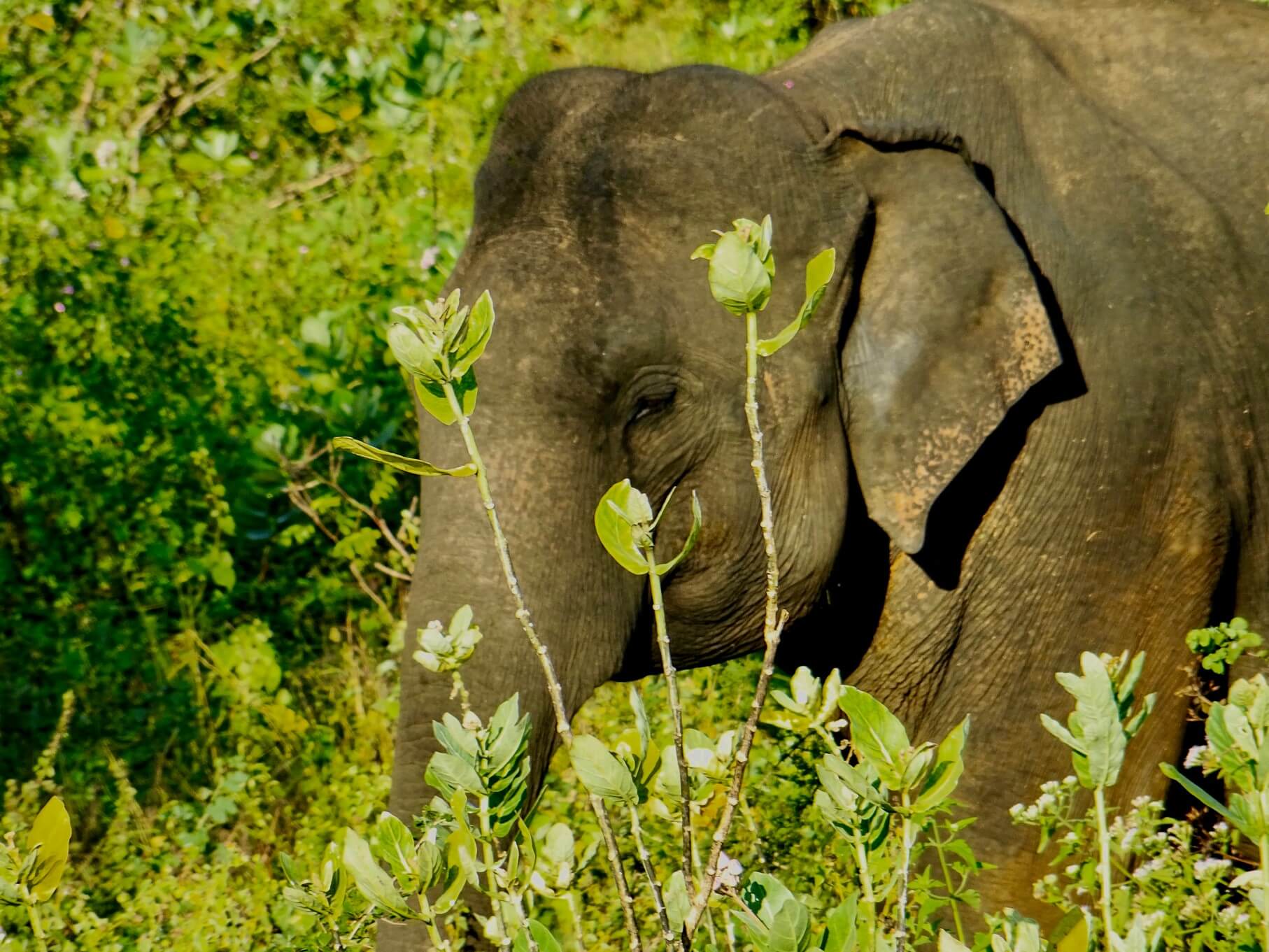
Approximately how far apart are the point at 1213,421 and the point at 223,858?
6.83 feet

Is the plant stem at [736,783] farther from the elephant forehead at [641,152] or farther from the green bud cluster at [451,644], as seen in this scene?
the elephant forehead at [641,152]

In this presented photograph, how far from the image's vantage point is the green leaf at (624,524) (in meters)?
1.32

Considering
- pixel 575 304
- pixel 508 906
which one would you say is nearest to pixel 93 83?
pixel 575 304

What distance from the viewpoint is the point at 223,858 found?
3557mm

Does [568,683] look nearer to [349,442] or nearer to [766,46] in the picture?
[349,442]

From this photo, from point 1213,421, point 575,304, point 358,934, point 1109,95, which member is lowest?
point 358,934

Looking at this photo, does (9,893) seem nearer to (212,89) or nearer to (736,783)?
(736,783)

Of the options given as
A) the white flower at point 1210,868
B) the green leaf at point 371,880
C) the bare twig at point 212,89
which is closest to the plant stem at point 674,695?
the green leaf at point 371,880

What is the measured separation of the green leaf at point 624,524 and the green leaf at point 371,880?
0.33 m

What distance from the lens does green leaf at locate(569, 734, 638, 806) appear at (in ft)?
4.79

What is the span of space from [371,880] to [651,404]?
1.53 meters

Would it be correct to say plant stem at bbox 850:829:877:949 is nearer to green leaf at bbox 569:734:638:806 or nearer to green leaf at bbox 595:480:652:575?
green leaf at bbox 569:734:638:806

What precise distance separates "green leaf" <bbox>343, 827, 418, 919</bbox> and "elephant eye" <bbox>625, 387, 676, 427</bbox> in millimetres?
1494

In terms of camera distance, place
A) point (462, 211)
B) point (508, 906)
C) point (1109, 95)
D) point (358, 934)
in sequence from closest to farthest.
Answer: point (508, 906), point (358, 934), point (1109, 95), point (462, 211)
